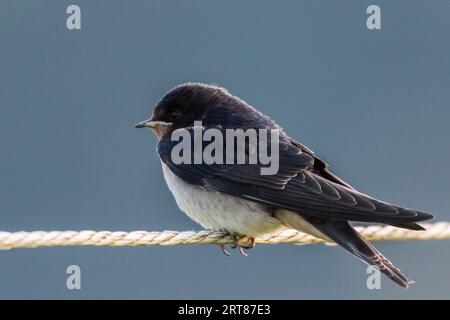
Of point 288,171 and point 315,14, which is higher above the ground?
point 315,14

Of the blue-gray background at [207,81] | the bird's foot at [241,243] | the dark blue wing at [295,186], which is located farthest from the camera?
the blue-gray background at [207,81]

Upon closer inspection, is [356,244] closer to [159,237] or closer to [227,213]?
[227,213]

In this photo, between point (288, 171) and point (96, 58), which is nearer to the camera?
point (288, 171)

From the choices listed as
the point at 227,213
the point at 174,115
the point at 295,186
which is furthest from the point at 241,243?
the point at 174,115

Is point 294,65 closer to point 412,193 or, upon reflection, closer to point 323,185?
point 412,193

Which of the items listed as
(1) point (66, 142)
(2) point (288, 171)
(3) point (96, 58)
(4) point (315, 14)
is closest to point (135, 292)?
(1) point (66, 142)

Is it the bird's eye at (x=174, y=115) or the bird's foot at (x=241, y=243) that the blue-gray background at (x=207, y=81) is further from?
the bird's foot at (x=241, y=243)

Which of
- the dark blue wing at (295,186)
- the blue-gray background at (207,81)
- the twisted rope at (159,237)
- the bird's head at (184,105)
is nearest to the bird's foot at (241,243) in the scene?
the twisted rope at (159,237)

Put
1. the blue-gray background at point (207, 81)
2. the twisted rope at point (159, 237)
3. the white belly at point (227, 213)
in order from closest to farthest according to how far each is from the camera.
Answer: the twisted rope at point (159, 237)
the white belly at point (227, 213)
the blue-gray background at point (207, 81)
